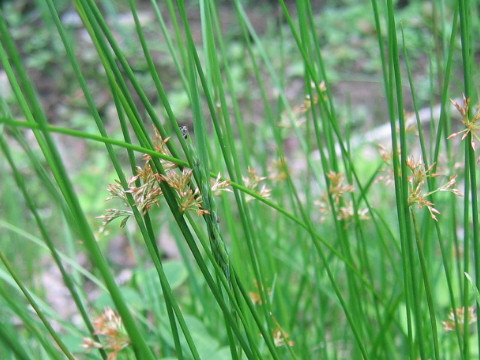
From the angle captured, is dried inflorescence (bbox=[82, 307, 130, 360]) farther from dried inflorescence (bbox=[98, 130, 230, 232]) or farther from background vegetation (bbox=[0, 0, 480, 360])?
dried inflorescence (bbox=[98, 130, 230, 232])

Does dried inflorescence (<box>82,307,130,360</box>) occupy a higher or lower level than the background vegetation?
lower

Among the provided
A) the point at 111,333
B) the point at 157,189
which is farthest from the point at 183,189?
the point at 111,333

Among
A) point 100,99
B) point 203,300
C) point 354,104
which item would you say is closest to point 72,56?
point 203,300

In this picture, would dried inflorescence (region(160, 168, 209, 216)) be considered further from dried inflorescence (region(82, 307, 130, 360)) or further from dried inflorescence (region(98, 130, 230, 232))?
dried inflorescence (region(82, 307, 130, 360))

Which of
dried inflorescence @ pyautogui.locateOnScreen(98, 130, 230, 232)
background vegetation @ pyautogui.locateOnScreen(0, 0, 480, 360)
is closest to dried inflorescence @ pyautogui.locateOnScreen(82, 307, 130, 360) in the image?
background vegetation @ pyautogui.locateOnScreen(0, 0, 480, 360)

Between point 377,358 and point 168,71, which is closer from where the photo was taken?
point 377,358

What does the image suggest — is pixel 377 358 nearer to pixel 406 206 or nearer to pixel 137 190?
pixel 406 206

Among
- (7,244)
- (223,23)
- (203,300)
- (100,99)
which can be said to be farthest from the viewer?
(223,23)

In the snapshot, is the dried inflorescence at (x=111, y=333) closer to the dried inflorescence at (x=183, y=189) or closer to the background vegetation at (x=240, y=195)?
the background vegetation at (x=240, y=195)

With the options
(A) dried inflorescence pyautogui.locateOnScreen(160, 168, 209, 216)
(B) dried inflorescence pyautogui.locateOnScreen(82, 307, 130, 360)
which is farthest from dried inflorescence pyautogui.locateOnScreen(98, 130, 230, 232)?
(B) dried inflorescence pyautogui.locateOnScreen(82, 307, 130, 360)

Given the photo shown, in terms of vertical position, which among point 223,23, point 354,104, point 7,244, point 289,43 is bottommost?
point 7,244
